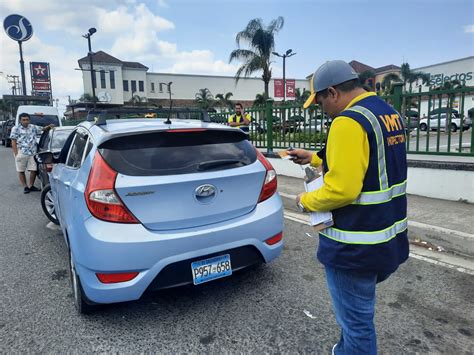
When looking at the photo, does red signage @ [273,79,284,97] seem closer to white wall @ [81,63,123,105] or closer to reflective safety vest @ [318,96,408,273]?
reflective safety vest @ [318,96,408,273]

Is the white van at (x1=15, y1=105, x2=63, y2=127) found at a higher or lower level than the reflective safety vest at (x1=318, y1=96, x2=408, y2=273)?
higher

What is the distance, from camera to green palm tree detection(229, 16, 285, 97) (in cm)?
2661

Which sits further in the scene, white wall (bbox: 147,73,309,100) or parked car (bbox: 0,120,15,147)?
white wall (bbox: 147,73,309,100)

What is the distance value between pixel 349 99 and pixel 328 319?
1.79 m

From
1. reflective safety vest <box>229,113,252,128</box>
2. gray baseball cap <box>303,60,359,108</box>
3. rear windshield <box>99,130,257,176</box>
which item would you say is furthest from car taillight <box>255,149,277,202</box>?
reflective safety vest <box>229,113,252,128</box>

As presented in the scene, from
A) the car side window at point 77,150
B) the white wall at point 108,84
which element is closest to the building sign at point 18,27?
the white wall at point 108,84

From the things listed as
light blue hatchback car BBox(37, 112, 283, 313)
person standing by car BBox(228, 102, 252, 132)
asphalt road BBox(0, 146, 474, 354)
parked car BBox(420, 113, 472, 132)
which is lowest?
asphalt road BBox(0, 146, 474, 354)

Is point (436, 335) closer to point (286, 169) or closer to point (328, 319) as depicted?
point (328, 319)

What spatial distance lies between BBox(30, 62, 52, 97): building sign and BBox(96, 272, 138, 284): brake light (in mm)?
45847

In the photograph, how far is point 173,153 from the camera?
2693 mm

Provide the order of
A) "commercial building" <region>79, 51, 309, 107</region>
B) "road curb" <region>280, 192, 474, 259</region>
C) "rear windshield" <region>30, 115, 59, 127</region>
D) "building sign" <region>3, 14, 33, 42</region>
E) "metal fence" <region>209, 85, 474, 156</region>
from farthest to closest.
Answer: "commercial building" <region>79, 51, 309, 107</region>
"building sign" <region>3, 14, 33, 42</region>
"rear windshield" <region>30, 115, 59, 127</region>
"metal fence" <region>209, 85, 474, 156</region>
"road curb" <region>280, 192, 474, 259</region>

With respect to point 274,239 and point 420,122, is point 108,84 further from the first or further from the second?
point 274,239

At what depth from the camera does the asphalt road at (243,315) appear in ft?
8.01

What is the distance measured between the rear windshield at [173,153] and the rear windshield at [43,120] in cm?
1521
